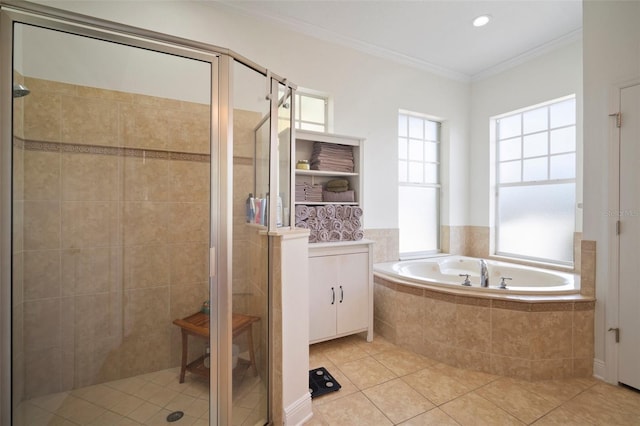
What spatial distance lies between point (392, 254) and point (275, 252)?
1.97 meters

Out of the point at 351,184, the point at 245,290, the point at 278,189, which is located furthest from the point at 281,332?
the point at 351,184

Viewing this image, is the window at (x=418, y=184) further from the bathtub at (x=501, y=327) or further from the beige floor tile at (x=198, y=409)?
the beige floor tile at (x=198, y=409)

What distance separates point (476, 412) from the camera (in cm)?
157

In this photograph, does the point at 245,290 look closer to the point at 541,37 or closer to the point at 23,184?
the point at 23,184

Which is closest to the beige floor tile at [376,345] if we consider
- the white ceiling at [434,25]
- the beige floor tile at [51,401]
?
the beige floor tile at [51,401]

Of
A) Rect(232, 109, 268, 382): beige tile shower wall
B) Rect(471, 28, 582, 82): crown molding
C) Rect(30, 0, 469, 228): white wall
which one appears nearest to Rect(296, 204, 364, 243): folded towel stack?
Rect(30, 0, 469, 228): white wall

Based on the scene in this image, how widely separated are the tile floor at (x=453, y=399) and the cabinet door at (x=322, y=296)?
0.25 m

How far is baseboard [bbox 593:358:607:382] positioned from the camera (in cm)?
185

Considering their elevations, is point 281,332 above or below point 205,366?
above

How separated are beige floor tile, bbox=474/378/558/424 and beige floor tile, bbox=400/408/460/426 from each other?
0.35m

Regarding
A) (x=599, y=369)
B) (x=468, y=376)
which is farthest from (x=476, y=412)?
(x=599, y=369)

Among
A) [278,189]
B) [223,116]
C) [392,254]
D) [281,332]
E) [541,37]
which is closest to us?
[223,116]

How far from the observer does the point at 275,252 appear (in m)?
1.47

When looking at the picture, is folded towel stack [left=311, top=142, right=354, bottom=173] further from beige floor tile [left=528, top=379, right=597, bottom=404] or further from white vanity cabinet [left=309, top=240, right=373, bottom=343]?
beige floor tile [left=528, top=379, right=597, bottom=404]
